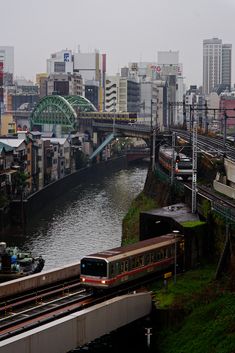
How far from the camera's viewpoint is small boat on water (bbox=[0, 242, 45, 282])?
85.1 ft

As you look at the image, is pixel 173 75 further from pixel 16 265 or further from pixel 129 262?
pixel 129 262

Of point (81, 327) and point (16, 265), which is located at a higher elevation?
point (81, 327)

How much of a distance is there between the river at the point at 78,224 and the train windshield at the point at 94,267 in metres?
9.56

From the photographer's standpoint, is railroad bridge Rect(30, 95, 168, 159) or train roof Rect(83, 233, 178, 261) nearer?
train roof Rect(83, 233, 178, 261)

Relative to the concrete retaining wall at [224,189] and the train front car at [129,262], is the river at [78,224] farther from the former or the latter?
the train front car at [129,262]

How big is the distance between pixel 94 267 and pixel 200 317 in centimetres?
301

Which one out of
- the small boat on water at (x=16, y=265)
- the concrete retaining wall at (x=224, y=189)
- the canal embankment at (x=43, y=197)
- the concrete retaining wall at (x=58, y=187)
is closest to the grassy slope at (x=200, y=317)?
the concrete retaining wall at (x=224, y=189)

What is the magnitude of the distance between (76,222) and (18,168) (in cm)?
597

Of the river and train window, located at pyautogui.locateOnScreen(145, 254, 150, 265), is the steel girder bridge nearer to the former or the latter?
the river

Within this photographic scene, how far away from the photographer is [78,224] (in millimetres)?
40406

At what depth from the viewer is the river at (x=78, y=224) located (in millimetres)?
32781

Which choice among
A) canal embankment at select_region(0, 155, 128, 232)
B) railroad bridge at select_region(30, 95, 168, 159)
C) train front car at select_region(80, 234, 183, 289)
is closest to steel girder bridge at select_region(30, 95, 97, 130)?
railroad bridge at select_region(30, 95, 168, 159)

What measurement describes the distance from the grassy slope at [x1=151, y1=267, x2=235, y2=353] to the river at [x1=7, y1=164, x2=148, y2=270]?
9.82 meters

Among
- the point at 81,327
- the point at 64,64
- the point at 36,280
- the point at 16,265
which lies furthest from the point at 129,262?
the point at 64,64
